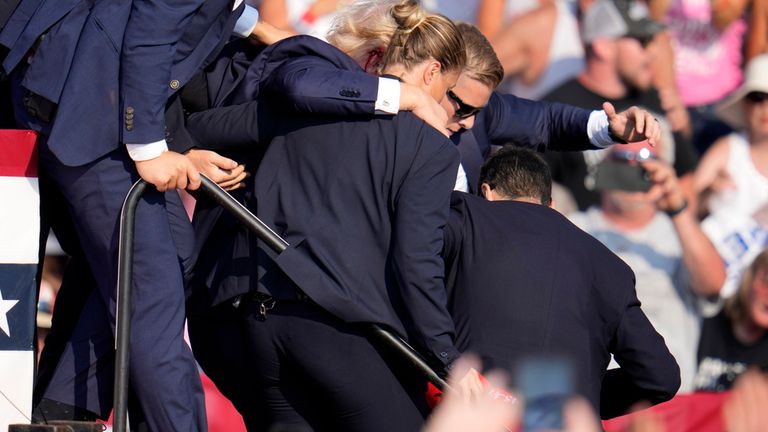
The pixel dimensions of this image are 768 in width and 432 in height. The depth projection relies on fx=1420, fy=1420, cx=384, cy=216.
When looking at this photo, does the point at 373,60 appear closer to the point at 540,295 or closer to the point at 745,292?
the point at 540,295

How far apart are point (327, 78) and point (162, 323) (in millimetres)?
812

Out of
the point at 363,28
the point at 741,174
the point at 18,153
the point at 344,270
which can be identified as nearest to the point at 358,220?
the point at 344,270

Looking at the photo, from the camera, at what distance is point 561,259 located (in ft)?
13.4

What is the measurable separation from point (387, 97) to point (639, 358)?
1098 millimetres

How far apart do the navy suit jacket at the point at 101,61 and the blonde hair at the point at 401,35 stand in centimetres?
56

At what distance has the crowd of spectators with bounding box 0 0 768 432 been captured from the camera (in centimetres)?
674

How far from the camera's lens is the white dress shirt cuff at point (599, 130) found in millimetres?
4812

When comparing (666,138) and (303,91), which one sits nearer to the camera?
(303,91)

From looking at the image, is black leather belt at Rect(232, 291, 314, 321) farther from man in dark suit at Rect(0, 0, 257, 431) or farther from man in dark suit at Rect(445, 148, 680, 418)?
man in dark suit at Rect(445, 148, 680, 418)

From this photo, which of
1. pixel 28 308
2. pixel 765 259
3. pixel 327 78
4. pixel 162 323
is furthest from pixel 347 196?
pixel 765 259

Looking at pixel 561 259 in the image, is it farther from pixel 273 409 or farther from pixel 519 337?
pixel 273 409

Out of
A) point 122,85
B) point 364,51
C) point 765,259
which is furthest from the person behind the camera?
point 765,259

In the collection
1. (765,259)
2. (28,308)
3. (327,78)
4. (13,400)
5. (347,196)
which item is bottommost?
(765,259)

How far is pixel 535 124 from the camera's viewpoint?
5.03 m
